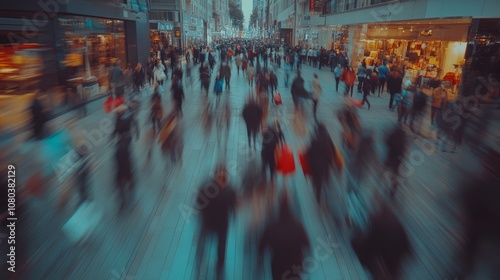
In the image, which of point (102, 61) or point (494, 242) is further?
point (102, 61)

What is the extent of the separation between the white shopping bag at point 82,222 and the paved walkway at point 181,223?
0.33ft

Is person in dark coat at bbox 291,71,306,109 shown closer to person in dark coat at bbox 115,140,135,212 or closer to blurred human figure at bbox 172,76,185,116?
blurred human figure at bbox 172,76,185,116

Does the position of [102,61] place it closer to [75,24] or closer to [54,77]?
[75,24]

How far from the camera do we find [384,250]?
14.4 ft

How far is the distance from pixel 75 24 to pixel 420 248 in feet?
52.9

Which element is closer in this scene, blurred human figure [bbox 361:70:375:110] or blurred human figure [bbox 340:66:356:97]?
blurred human figure [bbox 361:70:375:110]

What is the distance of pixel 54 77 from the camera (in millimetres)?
14758

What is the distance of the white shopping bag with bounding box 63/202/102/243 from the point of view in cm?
579

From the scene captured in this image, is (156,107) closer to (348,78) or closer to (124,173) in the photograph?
(124,173)

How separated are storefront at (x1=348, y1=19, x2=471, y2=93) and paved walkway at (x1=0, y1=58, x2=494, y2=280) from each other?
952 cm

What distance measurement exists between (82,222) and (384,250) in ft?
15.7

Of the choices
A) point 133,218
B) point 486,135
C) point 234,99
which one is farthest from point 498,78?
point 133,218

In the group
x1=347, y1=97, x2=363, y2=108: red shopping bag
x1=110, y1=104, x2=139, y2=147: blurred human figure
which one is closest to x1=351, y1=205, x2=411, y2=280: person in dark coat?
x1=110, y1=104, x2=139, y2=147: blurred human figure

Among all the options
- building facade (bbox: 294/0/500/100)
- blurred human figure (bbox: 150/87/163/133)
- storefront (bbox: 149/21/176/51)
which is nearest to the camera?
blurred human figure (bbox: 150/87/163/133)
